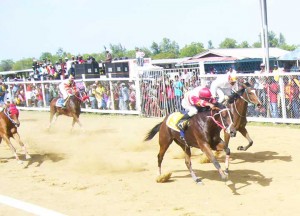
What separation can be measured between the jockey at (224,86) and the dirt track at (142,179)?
1.59 m

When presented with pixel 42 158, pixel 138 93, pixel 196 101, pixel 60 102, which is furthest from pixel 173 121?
pixel 138 93

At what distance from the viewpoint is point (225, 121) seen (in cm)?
787

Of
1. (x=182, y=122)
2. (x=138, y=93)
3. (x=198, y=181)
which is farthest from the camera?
(x=138, y=93)

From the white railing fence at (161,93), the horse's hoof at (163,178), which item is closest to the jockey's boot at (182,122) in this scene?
the horse's hoof at (163,178)

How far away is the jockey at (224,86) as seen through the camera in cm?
998

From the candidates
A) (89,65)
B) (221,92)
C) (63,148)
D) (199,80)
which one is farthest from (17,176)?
(89,65)

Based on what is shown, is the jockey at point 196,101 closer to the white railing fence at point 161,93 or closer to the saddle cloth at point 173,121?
the saddle cloth at point 173,121

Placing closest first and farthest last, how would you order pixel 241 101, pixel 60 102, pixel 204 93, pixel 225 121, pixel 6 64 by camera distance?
1. pixel 225 121
2. pixel 204 93
3. pixel 241 101
4. pixel 60 102
5. pixel 6 64

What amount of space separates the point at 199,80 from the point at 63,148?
239 inches

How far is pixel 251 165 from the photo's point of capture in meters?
9.65

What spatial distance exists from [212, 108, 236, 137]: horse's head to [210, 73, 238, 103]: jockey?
6.26ft

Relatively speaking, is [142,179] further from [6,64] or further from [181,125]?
[6,64]

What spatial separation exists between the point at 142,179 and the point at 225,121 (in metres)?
2.33

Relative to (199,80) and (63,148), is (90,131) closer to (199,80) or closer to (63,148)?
(63,148)
